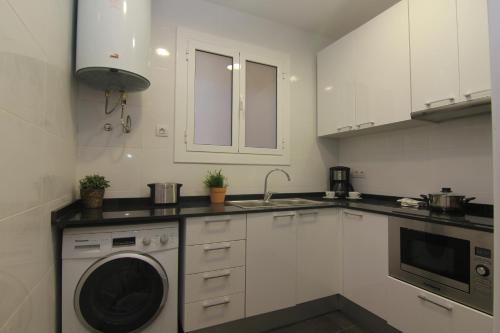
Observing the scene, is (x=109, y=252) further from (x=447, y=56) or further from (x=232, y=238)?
(x=447, y=56)

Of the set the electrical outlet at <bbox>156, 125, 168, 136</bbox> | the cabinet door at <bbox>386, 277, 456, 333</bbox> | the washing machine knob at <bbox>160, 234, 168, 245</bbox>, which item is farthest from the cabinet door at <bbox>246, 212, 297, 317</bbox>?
the electrical outlet at <bbox>156, 125, 168, 136</bbox>

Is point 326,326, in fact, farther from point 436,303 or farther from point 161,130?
point 161,130

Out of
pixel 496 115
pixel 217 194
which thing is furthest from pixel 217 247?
pixel 496 115

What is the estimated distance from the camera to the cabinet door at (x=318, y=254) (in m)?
1.86

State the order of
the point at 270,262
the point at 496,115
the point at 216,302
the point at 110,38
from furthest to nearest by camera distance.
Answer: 1. the point at 270,262
2. the point at 216,302
3. the point at 110,38
4. the point at 496,115

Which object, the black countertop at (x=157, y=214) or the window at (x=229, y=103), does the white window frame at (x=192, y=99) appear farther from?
the black countertop at (x=157, y=214)

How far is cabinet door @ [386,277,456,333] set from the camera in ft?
4.24

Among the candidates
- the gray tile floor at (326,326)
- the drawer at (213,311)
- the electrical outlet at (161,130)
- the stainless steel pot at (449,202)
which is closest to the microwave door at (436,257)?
the stainless steel pot at (449,202)

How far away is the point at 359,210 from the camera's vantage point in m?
1.83

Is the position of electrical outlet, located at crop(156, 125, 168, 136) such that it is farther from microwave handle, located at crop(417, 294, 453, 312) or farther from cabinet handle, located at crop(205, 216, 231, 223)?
microwave handle, located at crop(417, 294, 453, 312)

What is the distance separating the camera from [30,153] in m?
0.90

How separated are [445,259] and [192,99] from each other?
82.0 inches

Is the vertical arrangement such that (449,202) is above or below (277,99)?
below

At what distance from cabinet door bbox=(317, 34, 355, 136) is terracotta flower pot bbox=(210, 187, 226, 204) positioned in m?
1.29
